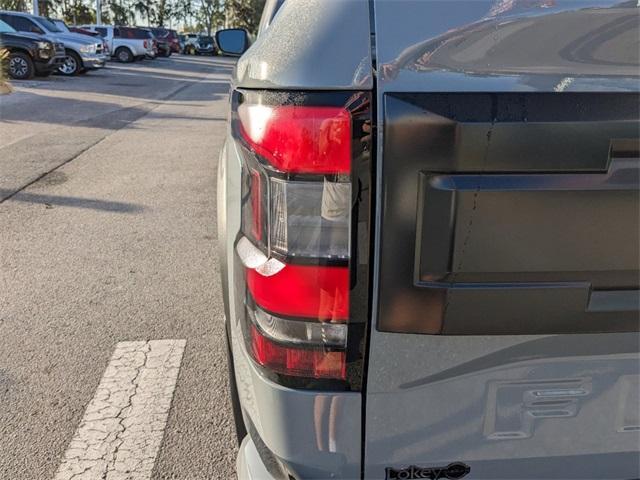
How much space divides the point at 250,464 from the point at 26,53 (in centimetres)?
1856

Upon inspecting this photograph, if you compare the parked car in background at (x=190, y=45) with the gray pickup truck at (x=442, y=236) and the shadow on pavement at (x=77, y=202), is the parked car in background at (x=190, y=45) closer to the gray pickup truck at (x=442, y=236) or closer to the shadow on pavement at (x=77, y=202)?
the shadow on pavement at (x=77, y=202)

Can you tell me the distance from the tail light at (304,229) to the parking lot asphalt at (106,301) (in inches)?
50.9

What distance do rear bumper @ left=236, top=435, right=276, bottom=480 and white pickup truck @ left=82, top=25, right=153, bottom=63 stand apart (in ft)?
103

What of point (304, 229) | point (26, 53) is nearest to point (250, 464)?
point (304, 229)

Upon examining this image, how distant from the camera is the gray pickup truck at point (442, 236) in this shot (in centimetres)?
128

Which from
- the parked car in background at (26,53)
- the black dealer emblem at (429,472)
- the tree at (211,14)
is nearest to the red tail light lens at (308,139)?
the black dealer emblem at (429,472)

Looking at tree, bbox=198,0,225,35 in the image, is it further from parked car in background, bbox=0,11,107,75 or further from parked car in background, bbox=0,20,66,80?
parked car in background, bbox=0,20,66,80

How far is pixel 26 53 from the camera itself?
1722 cm

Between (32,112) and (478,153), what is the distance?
12.6 m

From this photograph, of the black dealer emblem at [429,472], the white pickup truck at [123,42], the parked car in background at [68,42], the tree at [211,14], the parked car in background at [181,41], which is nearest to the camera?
the black dealer emblem at [429,472]

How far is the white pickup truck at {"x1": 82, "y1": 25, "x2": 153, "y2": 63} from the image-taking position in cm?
2992

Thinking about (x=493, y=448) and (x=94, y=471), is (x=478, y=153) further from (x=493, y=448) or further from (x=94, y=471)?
(x=94, y=471)

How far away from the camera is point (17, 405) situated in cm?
286

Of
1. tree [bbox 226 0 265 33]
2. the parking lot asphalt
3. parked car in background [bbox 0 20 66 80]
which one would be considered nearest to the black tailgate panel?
the parking lot asphalt
